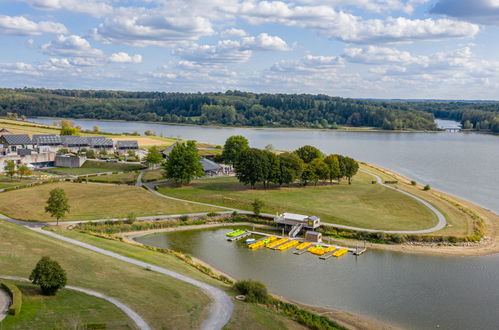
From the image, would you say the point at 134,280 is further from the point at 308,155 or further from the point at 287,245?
the point at 308,155

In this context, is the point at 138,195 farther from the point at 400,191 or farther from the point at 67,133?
the point at 67,133

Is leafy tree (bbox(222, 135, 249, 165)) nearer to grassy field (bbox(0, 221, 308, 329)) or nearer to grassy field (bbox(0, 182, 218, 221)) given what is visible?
grassy field (bbox(0, 182, 218, 221))

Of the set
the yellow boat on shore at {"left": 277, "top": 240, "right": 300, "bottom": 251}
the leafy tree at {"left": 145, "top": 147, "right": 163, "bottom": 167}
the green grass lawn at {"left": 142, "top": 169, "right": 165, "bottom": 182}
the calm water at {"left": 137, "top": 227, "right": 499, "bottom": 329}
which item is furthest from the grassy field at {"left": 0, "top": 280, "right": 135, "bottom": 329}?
the leafy tree at {"left": 145, "top": 147, "right": 163, "bottom": 167}

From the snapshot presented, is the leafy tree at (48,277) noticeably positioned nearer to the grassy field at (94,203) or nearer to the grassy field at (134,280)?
the grassy field at (134,280)

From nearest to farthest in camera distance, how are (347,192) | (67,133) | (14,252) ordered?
(14,252) < (347,192) < (67,133)

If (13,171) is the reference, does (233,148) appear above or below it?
above

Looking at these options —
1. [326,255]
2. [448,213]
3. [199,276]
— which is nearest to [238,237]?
[326,255]

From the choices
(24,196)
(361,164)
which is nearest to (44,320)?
(24,196)
